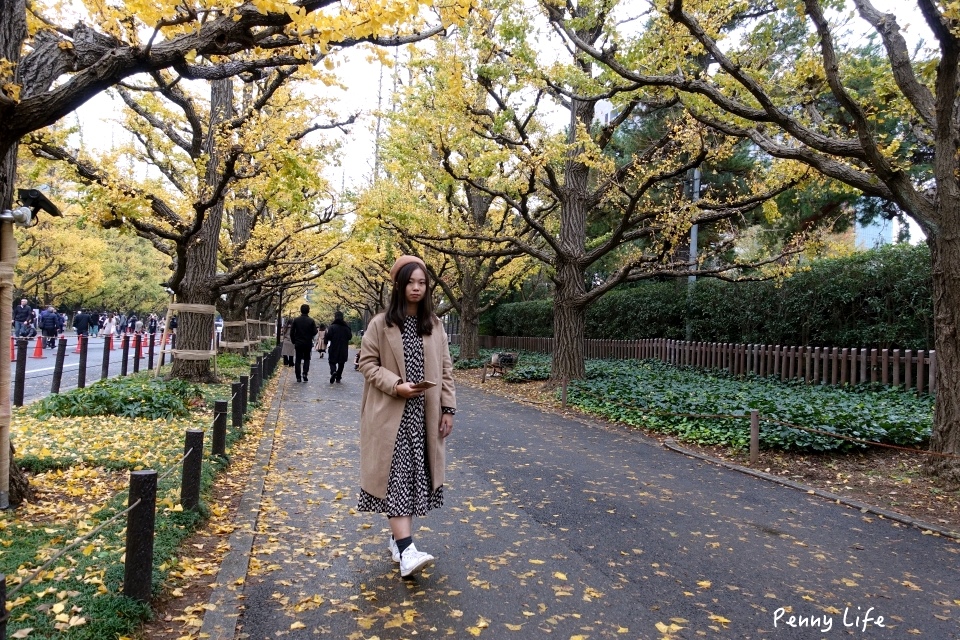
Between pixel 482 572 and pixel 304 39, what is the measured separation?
162 inches

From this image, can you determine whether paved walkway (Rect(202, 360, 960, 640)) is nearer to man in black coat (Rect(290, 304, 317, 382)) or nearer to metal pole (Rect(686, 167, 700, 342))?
man in black coat (Rect(290, 304, 317, 382))

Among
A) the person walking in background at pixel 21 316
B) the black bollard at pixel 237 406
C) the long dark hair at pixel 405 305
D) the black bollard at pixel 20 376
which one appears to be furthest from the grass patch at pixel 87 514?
the person walking in background at pixel 21 316

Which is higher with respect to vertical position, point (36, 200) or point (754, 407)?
point (36, 200)

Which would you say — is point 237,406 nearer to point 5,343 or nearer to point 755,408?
point 5,343

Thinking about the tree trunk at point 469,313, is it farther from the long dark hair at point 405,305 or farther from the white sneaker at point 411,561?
the white sneaker at point 411,561

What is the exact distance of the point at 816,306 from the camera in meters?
13.7

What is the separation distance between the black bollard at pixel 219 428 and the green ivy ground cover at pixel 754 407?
19.7 feet

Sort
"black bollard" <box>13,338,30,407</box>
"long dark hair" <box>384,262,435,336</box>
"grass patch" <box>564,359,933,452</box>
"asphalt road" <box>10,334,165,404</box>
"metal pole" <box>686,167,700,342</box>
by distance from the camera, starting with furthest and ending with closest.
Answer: "metal pole" <box>686,167,700,342</box> < "asphalt road" <box>10,334,165,404</box> < "black bollard" <box>13,338,30,407</box> < "grass patch" <box>564,359,933,452</box> < "long dark hair" <box>384,262,435,336</box>

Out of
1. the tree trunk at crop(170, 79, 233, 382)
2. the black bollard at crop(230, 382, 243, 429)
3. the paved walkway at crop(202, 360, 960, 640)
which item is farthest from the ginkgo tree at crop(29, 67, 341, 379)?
the paved walkway at crop(202, 360, 960, 640)

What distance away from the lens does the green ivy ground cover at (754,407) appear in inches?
311

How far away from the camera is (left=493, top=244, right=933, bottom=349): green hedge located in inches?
468

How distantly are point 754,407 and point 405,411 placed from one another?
23.0ft

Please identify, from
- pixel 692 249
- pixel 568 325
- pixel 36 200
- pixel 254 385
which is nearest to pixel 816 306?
pixel 692 249

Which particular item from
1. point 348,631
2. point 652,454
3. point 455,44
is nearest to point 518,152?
point 455,44
